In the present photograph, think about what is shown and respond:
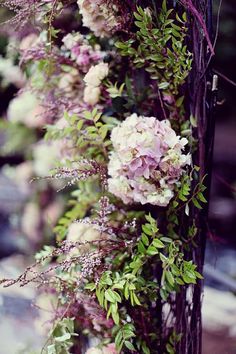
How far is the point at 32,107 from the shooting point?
2.39m

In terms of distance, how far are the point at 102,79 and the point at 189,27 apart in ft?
0.86

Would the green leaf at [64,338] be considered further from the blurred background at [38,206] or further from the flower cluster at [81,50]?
the flower cluster at [81,50]

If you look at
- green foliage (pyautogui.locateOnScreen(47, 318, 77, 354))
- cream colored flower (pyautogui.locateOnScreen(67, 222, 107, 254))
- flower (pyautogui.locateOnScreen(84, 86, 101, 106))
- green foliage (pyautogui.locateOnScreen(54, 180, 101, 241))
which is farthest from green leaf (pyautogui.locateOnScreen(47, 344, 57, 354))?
flower (pyautogui.locateOnScreen(84, 86, 101, 106))

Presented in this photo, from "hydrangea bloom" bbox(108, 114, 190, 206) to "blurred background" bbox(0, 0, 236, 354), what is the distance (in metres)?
0.20

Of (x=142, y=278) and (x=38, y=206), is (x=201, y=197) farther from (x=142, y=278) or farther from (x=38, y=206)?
(x=38, y=206)

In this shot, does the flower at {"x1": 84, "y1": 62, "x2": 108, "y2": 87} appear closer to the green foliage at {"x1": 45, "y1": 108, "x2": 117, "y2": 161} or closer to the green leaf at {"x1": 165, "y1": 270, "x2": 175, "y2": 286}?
the green foliage at {"x1": 45, "y1": 108, "x2": 117, "y2": 161}

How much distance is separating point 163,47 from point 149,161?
24 centimetres

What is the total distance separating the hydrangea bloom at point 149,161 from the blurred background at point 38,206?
0.64 ft

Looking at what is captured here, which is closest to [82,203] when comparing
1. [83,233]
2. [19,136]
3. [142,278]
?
[83,233]

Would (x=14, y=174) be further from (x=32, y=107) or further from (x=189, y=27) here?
(x=189, y=27)

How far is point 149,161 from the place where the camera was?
123 centimetres

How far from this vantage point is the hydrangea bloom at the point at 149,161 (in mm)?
1235

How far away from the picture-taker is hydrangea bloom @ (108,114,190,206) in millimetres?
1235

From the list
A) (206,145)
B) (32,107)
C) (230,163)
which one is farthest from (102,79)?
(230,163)
